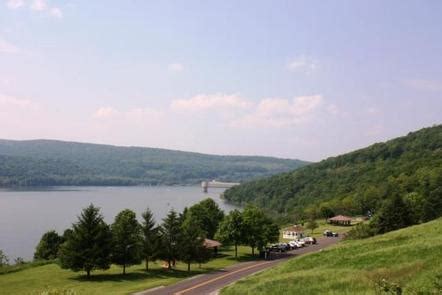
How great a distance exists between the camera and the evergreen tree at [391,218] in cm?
7350

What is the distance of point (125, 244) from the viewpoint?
5869cm

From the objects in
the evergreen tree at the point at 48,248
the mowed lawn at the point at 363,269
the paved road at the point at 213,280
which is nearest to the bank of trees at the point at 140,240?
the paved road at the point at 213,280

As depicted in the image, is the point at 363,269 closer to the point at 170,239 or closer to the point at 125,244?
the point at 170,239

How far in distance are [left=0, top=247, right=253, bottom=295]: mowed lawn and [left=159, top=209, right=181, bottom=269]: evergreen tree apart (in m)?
1.60

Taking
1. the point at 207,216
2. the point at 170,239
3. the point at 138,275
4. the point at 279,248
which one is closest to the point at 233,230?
the point at 279,248

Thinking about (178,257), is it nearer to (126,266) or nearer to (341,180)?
(126,266)

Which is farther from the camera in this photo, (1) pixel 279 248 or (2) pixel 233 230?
(1) pixel 279 248

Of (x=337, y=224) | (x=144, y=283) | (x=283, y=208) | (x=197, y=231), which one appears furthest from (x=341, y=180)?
(x=144, y=283)

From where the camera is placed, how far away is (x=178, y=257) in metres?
60.8

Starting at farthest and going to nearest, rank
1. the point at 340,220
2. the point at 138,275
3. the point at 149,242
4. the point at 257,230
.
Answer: the point at 340,220
the point at 257,230
the point at 149,242
the point at 138,275

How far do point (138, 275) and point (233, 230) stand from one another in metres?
20.2

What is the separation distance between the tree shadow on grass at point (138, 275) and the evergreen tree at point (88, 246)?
1040 millimetres

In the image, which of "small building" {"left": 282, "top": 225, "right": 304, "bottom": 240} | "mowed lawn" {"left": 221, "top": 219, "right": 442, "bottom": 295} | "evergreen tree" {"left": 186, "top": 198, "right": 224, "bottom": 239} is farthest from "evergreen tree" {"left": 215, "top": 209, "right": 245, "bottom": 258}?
"small building" {"left": 282, "top": 225, "right": 304, "bottom": 240}

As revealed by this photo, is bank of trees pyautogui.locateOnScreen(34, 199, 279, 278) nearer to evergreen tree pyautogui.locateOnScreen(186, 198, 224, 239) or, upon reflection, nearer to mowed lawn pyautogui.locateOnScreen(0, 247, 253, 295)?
mowed lawn pyautogui.locateOnScreen(0, 247, 253, 295)
